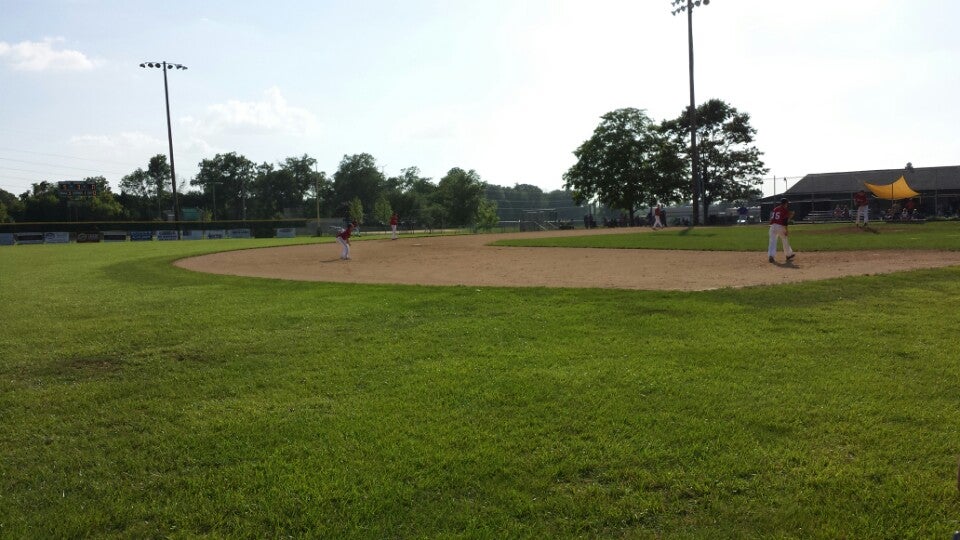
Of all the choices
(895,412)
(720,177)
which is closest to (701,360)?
(895,412)

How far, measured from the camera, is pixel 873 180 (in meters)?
53.5

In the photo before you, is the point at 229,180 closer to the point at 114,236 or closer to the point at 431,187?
the point at 431,187

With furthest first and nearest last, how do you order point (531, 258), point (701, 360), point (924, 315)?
point (531, 258) → point (924, 315) → point (701, 360)

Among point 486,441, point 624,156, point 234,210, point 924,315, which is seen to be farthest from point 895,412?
point 234,210

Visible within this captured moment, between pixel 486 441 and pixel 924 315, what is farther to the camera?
pixel 924 315

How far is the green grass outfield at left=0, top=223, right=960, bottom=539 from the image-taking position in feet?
9.89

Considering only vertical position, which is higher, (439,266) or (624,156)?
(624,156)

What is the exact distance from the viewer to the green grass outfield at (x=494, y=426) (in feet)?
9.89

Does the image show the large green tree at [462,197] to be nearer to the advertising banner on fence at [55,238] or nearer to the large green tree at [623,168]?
the large green tree at [623,168]

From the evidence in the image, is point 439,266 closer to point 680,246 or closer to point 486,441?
point 680,246

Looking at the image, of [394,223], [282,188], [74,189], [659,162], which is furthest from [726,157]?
[282,188]

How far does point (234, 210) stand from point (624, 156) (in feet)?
289

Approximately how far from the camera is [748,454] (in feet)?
11.6

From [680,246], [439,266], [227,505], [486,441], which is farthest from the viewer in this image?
[680,246]
